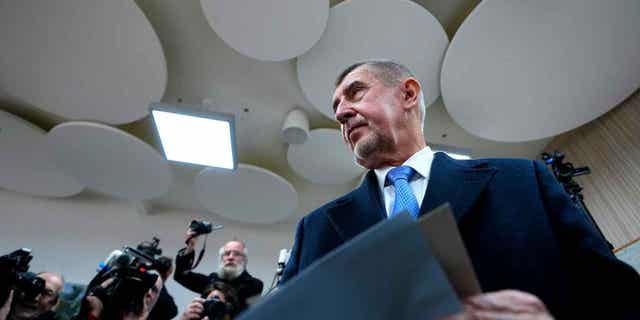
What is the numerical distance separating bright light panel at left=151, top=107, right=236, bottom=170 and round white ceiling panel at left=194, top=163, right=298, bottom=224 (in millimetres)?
284

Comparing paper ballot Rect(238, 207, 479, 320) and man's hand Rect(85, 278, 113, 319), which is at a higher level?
man's hand Rect(85, 278, 113, 319)

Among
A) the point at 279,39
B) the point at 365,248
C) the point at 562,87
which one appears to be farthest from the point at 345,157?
the point at 365,248

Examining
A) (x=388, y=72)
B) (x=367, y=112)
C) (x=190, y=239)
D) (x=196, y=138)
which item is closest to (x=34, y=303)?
(x=190, y=239)

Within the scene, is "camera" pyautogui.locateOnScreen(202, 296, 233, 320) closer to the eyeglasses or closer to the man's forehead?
the eyeglasses

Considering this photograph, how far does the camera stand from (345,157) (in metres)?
3.12

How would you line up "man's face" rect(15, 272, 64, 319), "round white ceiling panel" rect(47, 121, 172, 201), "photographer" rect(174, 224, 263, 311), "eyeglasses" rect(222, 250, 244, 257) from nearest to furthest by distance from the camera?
1. "man's face" rect(15, 272, 64, 319)
2. "photographer" rect(174, 224, 263, 311)
3. "eyeglasses" rect(222, 250, 244, 257)
4. "round white ceiling panel" rect(47, 121, 172, 201)

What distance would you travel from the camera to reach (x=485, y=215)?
0.60 metres

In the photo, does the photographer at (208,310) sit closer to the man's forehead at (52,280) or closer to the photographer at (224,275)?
the photographer at (224,275)

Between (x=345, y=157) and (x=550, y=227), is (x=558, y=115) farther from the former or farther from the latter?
(x=550, y=227)

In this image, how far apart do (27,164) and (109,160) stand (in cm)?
116

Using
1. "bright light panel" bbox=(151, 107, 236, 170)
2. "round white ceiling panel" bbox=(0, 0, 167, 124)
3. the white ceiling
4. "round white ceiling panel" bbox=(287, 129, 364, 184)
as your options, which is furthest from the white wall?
"round white ceiling panel" bbox=(0, 0, 167, 124)

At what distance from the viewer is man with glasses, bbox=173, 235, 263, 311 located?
229 cm

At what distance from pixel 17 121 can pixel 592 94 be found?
17.4 ft

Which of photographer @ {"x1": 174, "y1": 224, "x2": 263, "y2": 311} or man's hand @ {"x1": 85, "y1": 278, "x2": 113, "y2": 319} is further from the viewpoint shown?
photographer @ {"x1": 174, "y1": 224, "x2": 263, "y2": 311}
